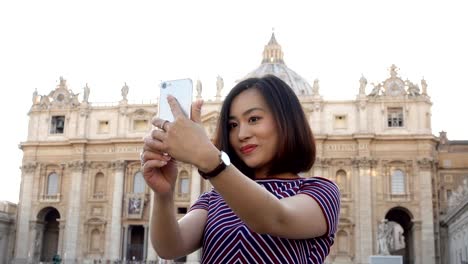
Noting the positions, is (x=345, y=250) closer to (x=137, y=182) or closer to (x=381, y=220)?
(x=381, y=220)

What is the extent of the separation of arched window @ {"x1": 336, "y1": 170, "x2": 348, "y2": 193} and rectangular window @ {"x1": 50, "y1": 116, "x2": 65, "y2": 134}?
986 inches

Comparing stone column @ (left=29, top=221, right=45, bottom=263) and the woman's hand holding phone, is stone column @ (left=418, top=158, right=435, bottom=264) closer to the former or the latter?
stone column @ (left=29, top=221, right=45, bottom=263)

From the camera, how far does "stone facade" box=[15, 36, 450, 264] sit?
158 ft

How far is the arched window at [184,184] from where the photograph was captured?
5110 cm

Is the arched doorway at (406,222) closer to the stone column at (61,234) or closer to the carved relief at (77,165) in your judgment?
the carved relief at (77,165)

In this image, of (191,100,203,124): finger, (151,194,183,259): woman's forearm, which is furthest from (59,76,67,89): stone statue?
(191,100,203,124): finger

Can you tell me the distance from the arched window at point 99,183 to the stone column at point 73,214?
140cm

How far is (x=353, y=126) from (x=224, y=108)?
160ft

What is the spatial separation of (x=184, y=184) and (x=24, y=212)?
46.3 feet

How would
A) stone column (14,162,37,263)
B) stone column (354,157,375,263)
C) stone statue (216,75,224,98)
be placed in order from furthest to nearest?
stone statue (216,75,224,98) → stone column (14,162,37,263) → stone column (354,157,375,263)

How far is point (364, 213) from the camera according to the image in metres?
47.6

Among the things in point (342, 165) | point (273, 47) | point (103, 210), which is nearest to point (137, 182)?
point (103, 210)

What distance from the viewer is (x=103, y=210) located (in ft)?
169

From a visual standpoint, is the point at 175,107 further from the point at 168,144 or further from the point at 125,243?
the point at 125,243
